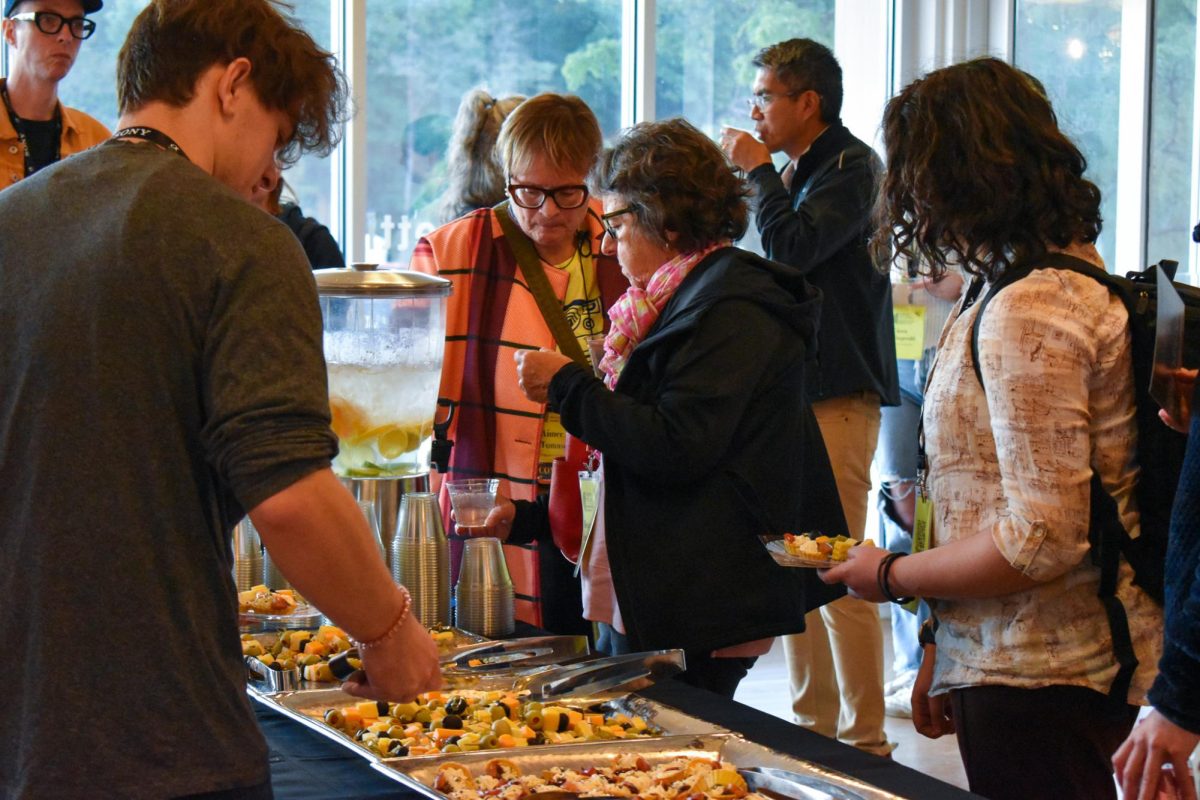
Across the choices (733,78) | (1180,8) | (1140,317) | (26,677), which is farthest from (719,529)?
(1180,8)

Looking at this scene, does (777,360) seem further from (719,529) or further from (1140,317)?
(1140,317)

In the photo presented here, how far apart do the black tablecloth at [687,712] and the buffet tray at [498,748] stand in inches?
1.0

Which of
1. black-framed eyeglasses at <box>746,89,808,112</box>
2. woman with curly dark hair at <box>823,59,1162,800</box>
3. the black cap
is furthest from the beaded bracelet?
black-framed eyeglasses at <box>746,89,808,112</box>

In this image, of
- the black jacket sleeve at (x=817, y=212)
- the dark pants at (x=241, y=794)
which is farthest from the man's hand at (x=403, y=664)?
the black jacket sleeve at (x=817, y=212)

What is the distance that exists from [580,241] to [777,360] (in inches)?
34.6

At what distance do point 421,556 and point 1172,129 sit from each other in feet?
12.5

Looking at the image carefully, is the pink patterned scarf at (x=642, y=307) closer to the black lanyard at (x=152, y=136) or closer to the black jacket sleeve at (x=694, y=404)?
the black jacket sleeve at (x=694, y=404)

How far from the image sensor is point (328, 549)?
1168mm

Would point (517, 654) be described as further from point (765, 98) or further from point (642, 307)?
point (765, 98)

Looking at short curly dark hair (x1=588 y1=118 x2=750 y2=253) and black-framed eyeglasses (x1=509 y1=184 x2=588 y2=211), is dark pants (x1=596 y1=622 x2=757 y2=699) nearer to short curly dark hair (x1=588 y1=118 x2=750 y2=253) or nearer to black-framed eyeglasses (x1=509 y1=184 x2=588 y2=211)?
short curly dark hair (x1=588 y1=118 x2=750 y2=253)

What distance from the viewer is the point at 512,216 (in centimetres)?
285

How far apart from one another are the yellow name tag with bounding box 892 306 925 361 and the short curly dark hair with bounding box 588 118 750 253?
229 centimetres

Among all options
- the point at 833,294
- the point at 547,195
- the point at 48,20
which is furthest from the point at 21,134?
the point at 833,294

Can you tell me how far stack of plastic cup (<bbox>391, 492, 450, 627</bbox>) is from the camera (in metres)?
2.28
